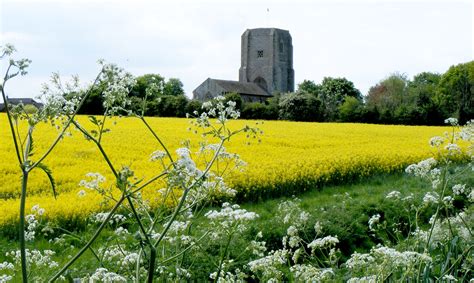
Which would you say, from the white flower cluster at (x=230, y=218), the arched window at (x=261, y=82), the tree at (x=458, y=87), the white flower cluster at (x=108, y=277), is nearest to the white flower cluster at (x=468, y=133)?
the white flower cluster at (x=230, y=218)

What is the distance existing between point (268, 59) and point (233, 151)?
104 m

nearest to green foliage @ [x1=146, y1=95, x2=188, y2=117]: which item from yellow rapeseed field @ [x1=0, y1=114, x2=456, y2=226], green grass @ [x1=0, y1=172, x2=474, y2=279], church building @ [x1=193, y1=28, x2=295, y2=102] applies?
yellow rapeseed field @ [x1=0, y1=114, x2=456, y2=226]

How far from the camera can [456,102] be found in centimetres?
8481

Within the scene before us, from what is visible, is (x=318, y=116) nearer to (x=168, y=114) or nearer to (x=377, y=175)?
(x=168, y=114)

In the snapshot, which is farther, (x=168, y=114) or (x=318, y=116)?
(x=318, y=116)

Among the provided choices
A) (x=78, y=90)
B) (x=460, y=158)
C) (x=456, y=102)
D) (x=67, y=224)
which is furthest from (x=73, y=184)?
(x=456, y=102)

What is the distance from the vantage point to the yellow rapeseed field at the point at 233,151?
13562 millimetres

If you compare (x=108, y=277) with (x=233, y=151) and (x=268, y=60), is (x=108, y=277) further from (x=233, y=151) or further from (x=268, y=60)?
(x=268, y=60)

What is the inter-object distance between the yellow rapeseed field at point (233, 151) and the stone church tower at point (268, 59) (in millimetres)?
95425

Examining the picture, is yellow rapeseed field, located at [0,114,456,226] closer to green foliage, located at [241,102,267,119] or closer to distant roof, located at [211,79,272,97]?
green foliage, located at [241,102,267,119]

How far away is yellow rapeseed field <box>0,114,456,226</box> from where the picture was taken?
1356 centimetres

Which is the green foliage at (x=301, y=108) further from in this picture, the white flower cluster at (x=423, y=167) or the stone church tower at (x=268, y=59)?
the stone church tower at (x=268, y=59)

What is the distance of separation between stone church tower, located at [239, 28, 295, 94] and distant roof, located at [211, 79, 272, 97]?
679 centimetres

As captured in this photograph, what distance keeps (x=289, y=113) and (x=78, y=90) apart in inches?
2017
